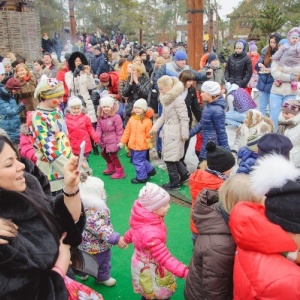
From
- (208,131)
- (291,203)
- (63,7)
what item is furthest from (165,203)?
(63,7)

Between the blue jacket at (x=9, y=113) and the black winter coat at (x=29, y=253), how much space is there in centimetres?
460

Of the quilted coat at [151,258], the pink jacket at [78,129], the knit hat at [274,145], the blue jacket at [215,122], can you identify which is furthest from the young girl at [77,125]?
the knit hat at [274,145]

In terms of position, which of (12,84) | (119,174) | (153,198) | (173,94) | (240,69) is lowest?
(119,174)

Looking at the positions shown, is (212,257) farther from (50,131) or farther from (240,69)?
(240,69)

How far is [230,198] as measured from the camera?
2186 mm

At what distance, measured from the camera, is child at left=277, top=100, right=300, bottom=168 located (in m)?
4.05

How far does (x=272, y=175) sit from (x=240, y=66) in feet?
21.5

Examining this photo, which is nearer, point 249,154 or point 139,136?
point 249,154

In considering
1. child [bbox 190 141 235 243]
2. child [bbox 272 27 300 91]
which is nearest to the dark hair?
child [bbox 272 27 300 91]

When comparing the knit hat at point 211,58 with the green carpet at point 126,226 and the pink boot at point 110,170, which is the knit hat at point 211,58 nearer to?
the green carpet at point 126,226

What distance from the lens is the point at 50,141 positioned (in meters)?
3.77

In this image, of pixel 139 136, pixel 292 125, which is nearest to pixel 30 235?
pixel 292 125

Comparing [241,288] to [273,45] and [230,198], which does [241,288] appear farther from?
[273,45]

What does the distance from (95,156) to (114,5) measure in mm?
32985
